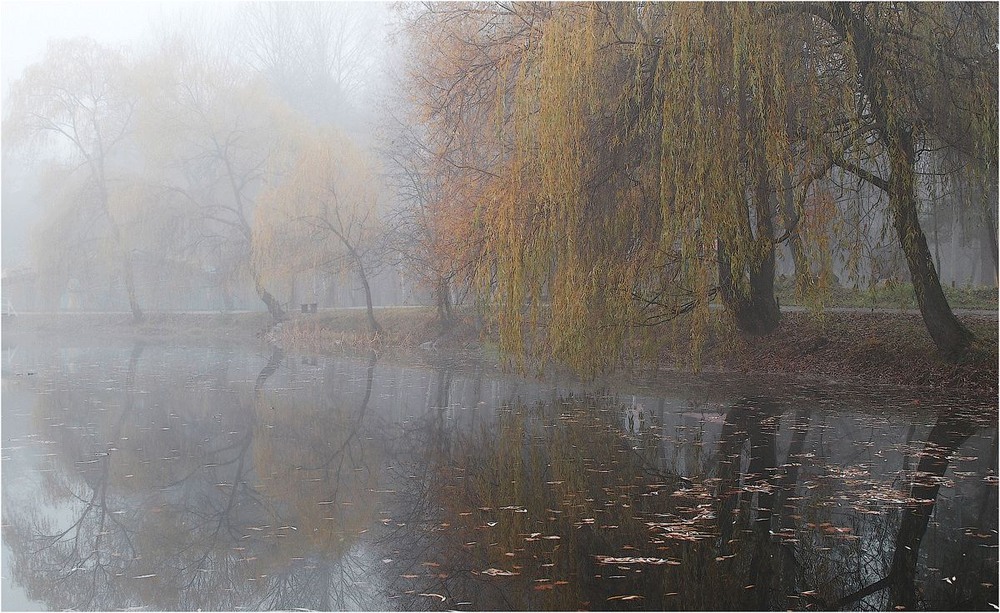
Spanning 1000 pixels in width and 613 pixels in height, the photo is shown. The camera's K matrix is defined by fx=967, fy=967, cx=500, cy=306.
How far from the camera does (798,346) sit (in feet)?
52.9

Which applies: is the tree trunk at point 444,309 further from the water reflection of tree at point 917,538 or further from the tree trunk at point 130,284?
the water reflection of tree at point 917,538

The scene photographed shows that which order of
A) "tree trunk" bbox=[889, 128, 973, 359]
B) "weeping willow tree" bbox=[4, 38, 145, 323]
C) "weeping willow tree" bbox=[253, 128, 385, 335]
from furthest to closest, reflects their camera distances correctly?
"weeping willow tree" bbox=[4, 38, 145, 323], "weeping willow tree" bbox=[253, 128, 385, 335], "tree trunk" bbox=[889, 128, 973, 359]

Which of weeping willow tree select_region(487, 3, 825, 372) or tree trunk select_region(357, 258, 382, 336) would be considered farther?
tree trunk select_region(357, 258, 382, 336)

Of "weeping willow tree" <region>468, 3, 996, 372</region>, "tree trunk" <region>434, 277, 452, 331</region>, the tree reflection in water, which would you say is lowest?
the tree reflection in water

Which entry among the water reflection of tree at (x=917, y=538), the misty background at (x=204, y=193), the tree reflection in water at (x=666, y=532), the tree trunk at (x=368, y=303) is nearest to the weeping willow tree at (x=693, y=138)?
the tree reflection in water at (x=666, y=532)

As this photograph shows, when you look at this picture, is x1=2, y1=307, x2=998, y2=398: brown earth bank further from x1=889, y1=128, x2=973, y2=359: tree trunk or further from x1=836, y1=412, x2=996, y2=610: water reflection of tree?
x1=836, y1=412, x2=996, y2=610: water reflection of tree

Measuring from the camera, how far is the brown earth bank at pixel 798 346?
13.1m

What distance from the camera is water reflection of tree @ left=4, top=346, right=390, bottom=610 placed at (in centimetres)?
507

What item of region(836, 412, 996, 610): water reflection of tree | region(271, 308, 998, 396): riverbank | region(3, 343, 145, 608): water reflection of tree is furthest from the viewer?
region(271, 308, 998, 396): riverbank

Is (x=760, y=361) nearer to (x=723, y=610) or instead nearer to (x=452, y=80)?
(x=452, y=80)

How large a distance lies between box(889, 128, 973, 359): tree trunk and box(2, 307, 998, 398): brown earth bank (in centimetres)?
28

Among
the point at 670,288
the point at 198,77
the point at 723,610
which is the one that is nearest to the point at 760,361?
the point at 670,288

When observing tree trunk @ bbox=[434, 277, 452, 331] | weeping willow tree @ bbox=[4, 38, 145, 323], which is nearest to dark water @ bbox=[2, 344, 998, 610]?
tree trunk @ bbox=[434, 277, 452, 331]

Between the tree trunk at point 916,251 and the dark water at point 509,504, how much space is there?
Result: 5.05ft
